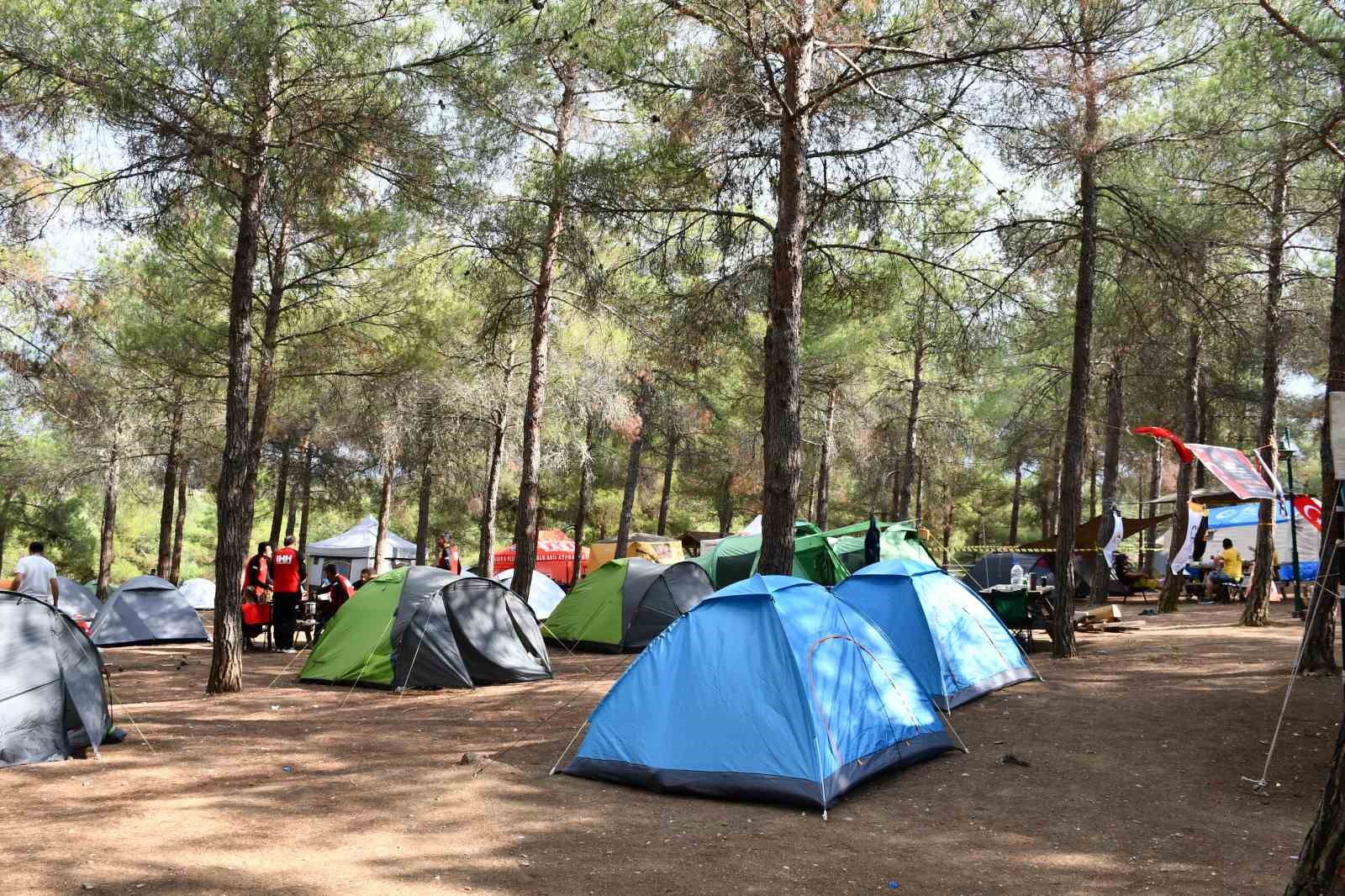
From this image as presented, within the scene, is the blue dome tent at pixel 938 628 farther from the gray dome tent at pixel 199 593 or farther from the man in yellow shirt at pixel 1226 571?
the gray dome tent at pixel 199 593

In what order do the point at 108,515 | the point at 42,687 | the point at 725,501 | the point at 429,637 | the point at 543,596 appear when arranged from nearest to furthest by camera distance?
the point at 42,687 < the point at 429,637 < the point at 543,596 < the point at 108,515 < the point at 725,501

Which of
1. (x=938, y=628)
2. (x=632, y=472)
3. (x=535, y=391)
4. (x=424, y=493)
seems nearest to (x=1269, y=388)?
(x=938, y=628)

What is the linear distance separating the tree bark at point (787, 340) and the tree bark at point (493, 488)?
573 cm

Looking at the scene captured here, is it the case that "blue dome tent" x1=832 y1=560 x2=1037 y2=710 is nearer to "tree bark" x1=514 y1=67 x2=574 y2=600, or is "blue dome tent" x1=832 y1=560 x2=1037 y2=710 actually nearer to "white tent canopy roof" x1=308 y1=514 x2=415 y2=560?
"tree bark" x1=514 y1=67 x2=574 y2=600

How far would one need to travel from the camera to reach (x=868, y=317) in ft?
33.2

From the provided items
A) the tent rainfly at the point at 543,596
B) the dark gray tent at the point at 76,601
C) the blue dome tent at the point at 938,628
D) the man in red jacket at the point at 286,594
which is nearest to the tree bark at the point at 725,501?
the tent rainfly at the point at 543,596

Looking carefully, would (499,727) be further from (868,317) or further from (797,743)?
(868,317)

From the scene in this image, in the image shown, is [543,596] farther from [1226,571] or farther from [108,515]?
[1226,571]

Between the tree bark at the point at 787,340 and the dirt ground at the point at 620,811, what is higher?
the tree bark at the point at 787,340

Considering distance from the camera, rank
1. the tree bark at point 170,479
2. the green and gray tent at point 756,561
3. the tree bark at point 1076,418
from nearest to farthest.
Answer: the tree bark at point 1076,418 < the green and gray tent at point 756,561 < the tree bark at point 170,479

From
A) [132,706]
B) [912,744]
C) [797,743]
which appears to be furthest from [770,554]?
[132,706]

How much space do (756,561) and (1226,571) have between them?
8.79 m

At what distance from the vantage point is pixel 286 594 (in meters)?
11.4

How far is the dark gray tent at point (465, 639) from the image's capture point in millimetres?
9062
